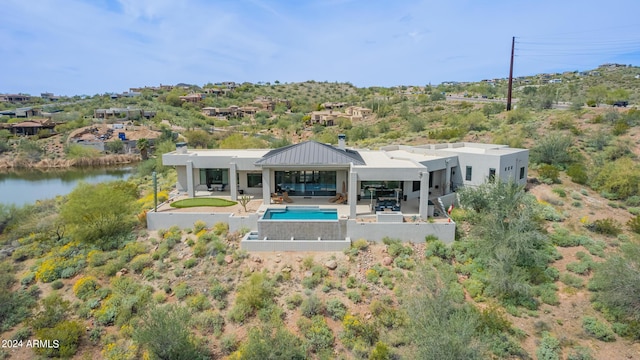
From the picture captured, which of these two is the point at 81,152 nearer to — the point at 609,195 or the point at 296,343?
the point at 296,343

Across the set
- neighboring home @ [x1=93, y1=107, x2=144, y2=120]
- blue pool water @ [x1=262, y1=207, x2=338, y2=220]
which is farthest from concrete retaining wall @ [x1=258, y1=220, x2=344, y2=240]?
neighboring home @ [x1=93, y1=107, x2=144, y2=120]

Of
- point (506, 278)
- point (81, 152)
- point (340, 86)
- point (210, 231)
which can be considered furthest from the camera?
point (340, 86)

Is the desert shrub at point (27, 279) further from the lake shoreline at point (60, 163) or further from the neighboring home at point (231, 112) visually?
the neighboring home at point (231, 112)

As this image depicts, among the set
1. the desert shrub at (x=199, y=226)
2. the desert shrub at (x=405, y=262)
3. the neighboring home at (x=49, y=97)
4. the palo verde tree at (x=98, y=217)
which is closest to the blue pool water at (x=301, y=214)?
the desert shrub at (x=199, y=226)

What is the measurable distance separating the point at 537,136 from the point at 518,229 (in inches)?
950

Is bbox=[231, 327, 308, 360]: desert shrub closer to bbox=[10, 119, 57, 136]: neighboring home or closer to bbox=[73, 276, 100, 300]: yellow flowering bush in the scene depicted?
bbox=[73, 276, 100, 300]: yellow flowering bush

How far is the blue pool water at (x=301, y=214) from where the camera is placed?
66.8 ft

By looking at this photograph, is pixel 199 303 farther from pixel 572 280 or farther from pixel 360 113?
pixel 360 113

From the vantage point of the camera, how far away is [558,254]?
19031mm

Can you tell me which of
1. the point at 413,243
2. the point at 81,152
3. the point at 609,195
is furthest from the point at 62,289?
the point at 81,152

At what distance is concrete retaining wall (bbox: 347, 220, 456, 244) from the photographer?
19.4 metres

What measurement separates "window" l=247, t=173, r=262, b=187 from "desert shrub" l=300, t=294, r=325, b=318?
37.7ft

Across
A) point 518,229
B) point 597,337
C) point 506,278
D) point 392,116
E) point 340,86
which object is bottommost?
point 597,337

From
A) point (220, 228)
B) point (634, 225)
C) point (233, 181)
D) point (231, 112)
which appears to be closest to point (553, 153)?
point (634, 225)
